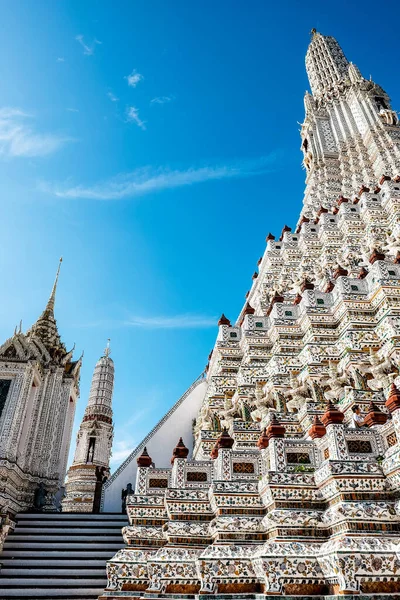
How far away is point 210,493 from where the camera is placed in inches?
258

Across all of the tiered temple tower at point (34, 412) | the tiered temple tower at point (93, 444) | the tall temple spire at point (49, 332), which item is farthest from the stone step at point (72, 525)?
the tall temple spire at point (49, 332)

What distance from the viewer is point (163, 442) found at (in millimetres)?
13453

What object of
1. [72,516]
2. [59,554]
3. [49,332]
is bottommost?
[59,554]

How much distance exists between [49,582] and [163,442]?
5520 millimetres

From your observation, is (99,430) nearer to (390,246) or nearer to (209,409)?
(209,409)

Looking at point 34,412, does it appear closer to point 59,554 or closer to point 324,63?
point 59,554

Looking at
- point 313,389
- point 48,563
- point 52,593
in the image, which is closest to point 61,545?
point 48,563

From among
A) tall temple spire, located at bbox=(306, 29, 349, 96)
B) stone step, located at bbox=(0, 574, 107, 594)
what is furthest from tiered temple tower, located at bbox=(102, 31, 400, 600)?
tall temple spire, located at bbox=(306, 29, 349, 96)

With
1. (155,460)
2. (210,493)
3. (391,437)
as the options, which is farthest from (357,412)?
(155,460)

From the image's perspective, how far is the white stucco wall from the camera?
41.8 feet

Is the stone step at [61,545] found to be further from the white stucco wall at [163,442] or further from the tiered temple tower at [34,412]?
the tiered temple tower at [34,412]

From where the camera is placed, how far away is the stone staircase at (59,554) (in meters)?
8.03

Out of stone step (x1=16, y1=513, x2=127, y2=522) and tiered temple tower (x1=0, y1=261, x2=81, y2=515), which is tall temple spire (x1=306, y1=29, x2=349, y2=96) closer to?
tiered temple tower (x1=0, y1=261, x2=81, y2=515)

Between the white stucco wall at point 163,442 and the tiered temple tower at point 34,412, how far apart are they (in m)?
2.70
